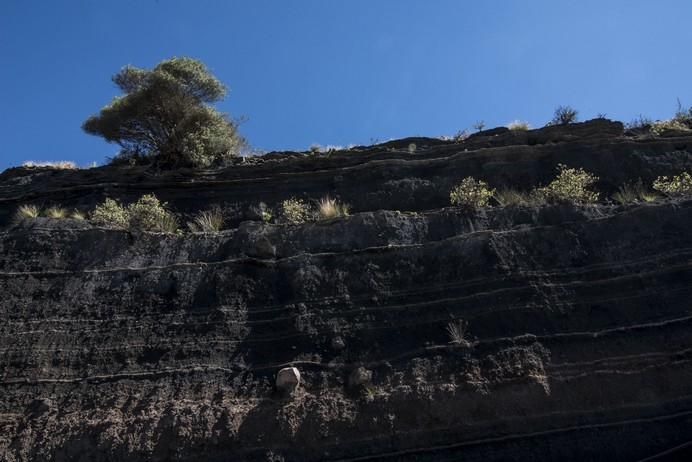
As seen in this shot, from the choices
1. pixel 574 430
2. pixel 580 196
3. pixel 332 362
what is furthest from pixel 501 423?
pixel 580 196

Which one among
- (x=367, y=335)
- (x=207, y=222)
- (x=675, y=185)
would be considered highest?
(x=207, y=222)

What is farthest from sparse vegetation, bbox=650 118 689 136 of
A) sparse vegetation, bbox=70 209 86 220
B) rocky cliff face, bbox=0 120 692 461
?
sparse vegetation, bbox=70 209 86 220

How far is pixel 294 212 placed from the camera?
1229 centimetres

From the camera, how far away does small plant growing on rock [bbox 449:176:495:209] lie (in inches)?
453

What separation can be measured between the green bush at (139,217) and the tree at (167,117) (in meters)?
2.51

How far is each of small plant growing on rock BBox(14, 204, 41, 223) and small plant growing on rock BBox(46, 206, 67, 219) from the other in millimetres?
237

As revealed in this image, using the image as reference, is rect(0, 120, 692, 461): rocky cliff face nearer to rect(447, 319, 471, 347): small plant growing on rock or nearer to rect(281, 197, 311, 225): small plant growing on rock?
rect(447, 319, 471, 347): small plant growing on rock

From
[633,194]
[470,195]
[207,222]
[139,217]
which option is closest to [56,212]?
[139,217]

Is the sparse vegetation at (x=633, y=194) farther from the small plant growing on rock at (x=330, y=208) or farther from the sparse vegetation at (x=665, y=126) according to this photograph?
the small plant growing on rock at (x=330, y=208)

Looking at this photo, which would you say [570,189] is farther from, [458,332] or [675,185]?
[458,332]

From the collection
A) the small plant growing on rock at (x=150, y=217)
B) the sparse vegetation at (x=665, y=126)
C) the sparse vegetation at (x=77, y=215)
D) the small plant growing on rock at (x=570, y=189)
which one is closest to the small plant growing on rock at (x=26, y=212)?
the sparse vegetation at (x=77, y=215)

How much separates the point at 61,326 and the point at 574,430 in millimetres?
7742

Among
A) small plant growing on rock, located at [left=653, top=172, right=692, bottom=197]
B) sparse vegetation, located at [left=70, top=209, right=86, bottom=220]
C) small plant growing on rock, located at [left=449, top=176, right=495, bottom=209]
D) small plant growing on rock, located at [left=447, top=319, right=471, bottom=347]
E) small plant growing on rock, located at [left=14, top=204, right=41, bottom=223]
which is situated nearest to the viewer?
small plant growing on rock, located at [left=447, top=319, right=471, bottom=347]

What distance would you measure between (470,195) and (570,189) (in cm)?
181
